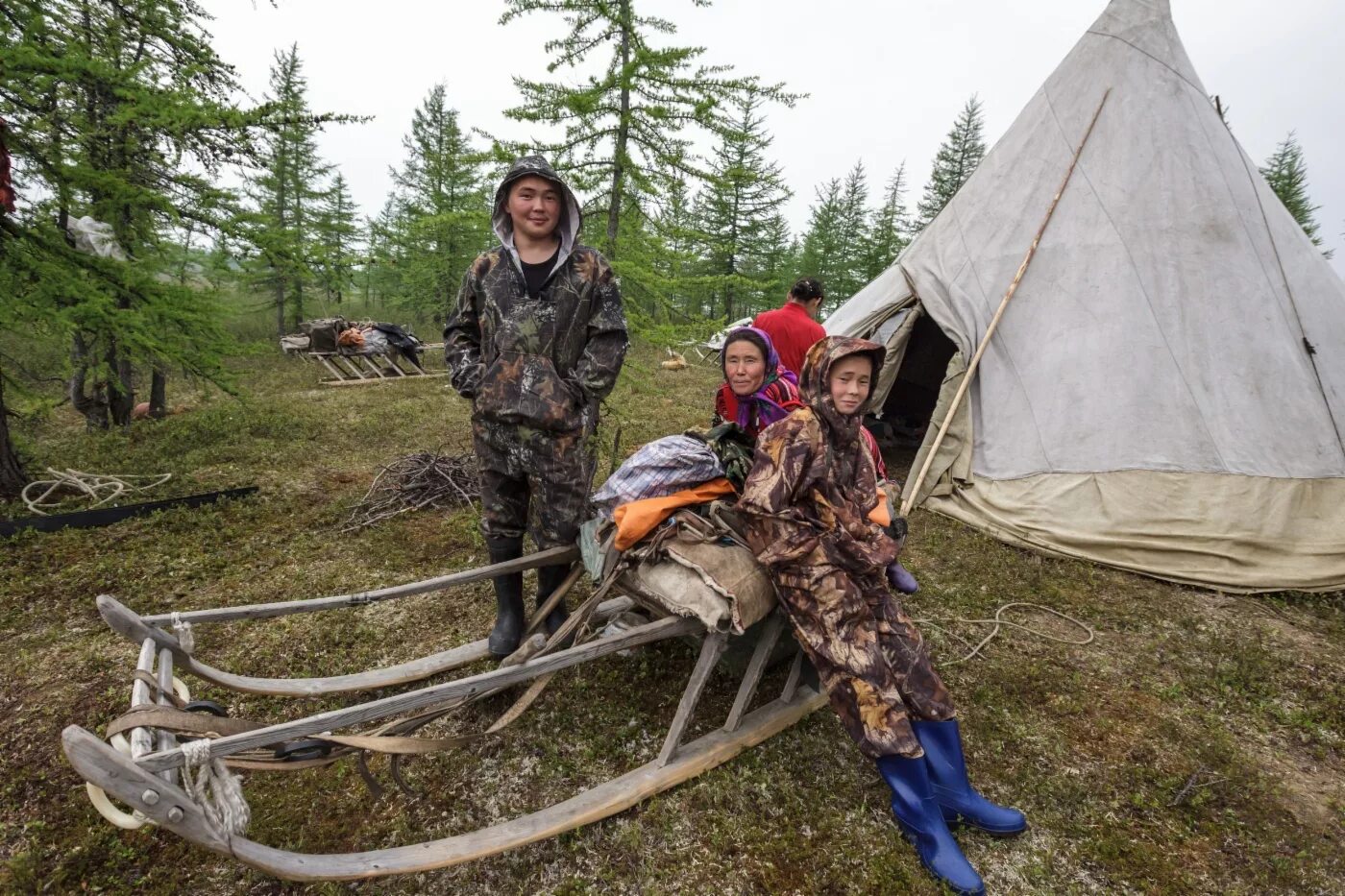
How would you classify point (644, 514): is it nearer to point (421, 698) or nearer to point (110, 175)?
point (421, 698)

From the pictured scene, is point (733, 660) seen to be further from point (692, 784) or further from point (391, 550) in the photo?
point (391, 550)

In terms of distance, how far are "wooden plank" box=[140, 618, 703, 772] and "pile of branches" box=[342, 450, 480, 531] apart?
379cm

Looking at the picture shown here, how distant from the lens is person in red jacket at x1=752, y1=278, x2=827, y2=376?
5.03 metres

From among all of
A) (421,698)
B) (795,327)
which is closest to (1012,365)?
(795,327)

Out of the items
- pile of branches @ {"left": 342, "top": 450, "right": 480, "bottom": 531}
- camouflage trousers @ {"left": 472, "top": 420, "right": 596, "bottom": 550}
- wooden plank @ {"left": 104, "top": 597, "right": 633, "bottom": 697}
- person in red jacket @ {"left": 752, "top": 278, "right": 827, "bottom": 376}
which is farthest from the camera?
pile of branches @ {"left": 342, "top": 450, "right": 480, "bottom": 531}

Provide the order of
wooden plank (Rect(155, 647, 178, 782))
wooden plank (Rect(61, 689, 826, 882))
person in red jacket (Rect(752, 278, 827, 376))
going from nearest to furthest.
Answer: wooden plank (Rect(61, 689, 826, 882))
wooden plank (Rect(155, 647, 178, 782))
person in red jacket (Rect(752, 278, 827, 376))

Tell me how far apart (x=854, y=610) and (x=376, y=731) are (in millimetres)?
2158

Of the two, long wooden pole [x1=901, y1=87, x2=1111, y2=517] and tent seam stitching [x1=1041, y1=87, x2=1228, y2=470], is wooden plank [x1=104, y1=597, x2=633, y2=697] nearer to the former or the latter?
long wooden pole [x1=901, y1=87, x2=1111, y2=517]

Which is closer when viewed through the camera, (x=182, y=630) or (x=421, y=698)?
(x=421, y=698)

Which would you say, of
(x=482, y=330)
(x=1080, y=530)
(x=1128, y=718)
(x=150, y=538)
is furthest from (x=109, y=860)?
(x=1080, y=530)

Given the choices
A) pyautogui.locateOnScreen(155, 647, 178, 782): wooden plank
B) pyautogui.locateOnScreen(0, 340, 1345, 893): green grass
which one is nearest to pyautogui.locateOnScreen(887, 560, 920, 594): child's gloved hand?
pyautogui.locateOnScreen(0, 340, 1345, 893): green grass

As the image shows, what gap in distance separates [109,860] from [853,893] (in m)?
2.93

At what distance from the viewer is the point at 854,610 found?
2516mm

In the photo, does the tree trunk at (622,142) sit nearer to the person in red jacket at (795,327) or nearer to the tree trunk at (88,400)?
the person in red jacket at (795,327)
